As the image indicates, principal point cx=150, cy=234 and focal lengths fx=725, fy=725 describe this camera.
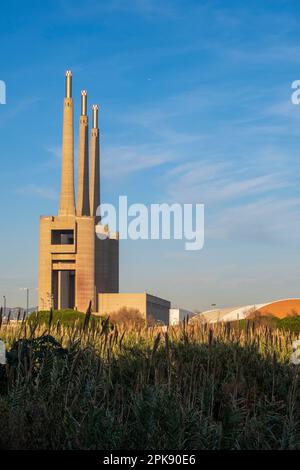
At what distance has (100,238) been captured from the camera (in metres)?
111

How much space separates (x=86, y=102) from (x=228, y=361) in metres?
110

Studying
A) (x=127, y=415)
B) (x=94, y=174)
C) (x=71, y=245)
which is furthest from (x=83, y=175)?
(x=127, y=415)

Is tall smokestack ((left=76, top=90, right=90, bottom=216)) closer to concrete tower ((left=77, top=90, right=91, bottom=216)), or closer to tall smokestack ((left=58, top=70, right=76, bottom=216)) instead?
concrete tower ((left=77, top=90, right=91, bottom=216))

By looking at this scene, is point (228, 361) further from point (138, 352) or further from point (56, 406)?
point (56, 406)

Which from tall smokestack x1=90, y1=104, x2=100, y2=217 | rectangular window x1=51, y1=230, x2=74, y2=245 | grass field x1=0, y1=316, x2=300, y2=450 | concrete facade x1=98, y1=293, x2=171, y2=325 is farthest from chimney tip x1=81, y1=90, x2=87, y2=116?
grass field x1=0, y1=316, x2=300, y2=450

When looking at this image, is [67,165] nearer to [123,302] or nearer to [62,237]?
[62,237]

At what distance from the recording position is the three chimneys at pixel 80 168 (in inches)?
4126

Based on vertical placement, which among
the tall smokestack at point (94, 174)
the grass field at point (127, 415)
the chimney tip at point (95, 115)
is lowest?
the grass field at point (127, 415)

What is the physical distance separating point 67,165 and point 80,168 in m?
5.43

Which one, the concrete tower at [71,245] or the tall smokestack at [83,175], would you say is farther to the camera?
the tall smokestack at [83,175]

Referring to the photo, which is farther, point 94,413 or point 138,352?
point 138,352

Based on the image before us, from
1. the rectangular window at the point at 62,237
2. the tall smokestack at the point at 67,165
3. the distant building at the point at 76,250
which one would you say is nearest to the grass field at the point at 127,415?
the distant building at the point at 76,250

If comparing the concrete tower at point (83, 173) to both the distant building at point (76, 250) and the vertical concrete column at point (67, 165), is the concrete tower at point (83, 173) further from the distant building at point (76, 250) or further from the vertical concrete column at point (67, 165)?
the vertical concrete column at point (67, 165)
